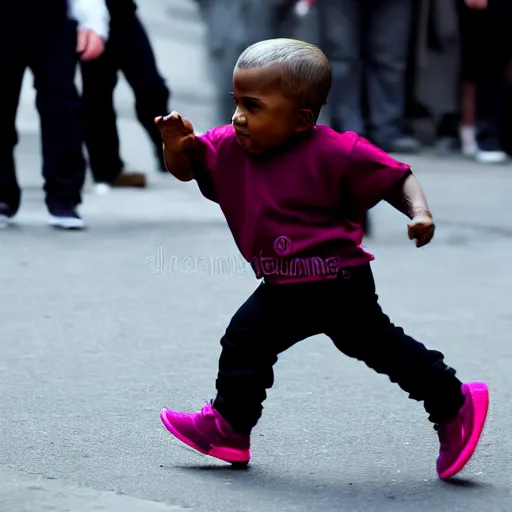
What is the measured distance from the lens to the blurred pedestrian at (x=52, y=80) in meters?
7.33

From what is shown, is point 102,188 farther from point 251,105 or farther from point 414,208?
point 414,208

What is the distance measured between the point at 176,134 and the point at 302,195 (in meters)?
0.33

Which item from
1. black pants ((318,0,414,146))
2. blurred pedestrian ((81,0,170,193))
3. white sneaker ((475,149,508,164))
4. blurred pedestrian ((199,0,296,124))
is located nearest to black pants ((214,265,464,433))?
blurred pedestrian ((81,0,170,193))

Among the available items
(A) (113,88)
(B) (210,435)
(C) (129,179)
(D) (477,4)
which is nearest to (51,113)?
(A) (113,88)

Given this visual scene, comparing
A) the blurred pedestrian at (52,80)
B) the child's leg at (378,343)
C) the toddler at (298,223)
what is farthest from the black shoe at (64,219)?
the child's leg at (378,343)

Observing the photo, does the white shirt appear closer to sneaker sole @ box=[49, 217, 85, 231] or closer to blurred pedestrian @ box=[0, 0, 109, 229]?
blurred pedestrian @ box=[0, 0, 109, 229]

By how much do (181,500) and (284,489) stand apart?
0.91ft

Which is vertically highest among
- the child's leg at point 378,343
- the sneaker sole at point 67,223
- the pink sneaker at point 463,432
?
the child's leg at point 378,343

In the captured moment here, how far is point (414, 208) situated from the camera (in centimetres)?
353

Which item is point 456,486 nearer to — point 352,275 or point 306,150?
point 352,275

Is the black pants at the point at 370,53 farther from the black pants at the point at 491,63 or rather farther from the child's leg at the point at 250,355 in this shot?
the child's leg at the point at 250,355

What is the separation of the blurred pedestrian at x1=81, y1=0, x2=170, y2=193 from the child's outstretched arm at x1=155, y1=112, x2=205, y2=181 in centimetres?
489

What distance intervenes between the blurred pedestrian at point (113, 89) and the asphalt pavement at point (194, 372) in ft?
1.81

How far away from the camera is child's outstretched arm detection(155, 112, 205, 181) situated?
358 cm
